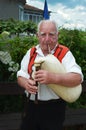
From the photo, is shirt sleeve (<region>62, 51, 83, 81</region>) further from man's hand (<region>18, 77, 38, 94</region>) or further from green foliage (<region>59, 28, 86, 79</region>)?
green foliage (<region>59, 28, 86, 79</region>)

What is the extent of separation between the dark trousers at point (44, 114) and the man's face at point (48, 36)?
18.1 inches

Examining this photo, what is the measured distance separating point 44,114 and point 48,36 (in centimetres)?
65

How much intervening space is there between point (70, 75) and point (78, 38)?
147 inches

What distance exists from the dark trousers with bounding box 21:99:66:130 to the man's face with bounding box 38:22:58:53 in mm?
461

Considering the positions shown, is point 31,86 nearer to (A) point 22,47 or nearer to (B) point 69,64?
(B) point 69,64

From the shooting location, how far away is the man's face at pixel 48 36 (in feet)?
12.4

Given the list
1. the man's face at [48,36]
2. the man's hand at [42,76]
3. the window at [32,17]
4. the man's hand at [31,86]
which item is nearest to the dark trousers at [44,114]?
the man's hand at [31,86]

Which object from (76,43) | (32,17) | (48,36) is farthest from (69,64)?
(32,17)

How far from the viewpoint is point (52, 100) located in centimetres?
383

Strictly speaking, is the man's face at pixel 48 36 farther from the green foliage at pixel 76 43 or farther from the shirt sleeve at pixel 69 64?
the green foliage at pixel 76 43

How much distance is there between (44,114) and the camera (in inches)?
151

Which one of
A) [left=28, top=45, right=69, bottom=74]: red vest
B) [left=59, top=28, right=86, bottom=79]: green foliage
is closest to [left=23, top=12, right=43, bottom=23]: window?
[left=59, top=28, right=86, bottom=79]: green foliage

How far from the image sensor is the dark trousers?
3.84 m

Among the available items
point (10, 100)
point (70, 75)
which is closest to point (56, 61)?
point (70, 75)
